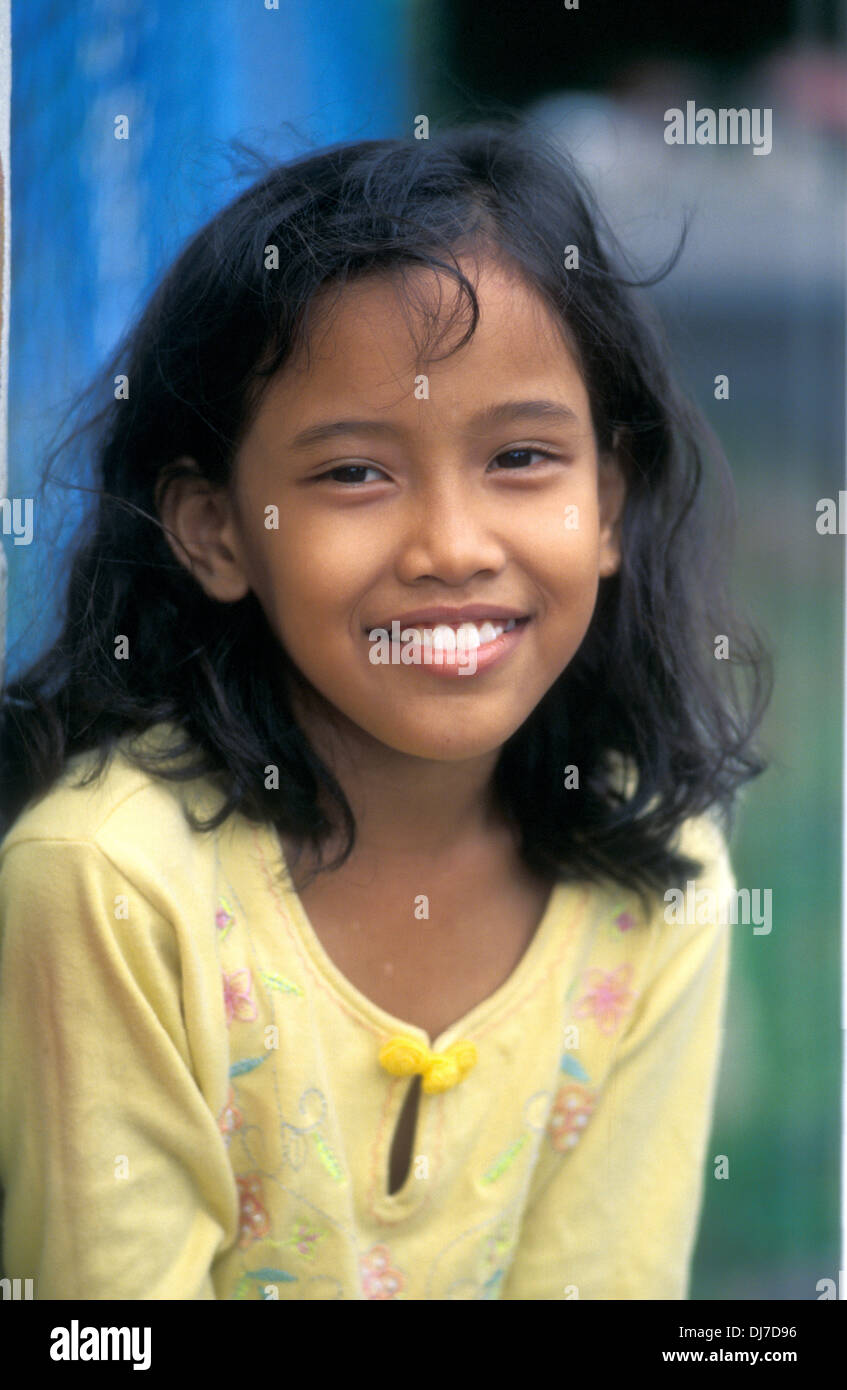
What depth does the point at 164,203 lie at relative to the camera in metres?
1.24

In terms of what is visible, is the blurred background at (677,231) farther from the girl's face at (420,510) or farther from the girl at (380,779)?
the girl's face at (420,510)

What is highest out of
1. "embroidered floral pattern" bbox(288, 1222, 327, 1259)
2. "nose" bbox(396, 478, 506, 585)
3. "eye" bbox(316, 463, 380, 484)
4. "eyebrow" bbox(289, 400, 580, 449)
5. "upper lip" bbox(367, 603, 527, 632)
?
"eyebrow" bbox(289, 400, 580, 449)

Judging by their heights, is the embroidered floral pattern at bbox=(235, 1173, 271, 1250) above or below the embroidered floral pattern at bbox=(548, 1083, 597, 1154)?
below

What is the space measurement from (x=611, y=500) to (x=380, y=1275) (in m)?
0.77

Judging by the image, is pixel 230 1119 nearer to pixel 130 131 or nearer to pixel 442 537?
pixel 442 537

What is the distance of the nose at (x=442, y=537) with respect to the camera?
115 centimetres

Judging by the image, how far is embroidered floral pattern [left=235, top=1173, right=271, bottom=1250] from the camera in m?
1.32

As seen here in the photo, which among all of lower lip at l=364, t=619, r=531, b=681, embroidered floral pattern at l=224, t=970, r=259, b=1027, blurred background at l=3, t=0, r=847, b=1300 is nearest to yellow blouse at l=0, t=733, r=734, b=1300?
embroidered floral pattern at l=224, t=970, r=259, b=1027

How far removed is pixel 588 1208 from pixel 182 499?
81 centimetres

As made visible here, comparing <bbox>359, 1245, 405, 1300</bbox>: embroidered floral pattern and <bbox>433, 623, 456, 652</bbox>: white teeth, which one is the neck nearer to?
<bbox>433, 623, 456, 652</bbox>: white teeth

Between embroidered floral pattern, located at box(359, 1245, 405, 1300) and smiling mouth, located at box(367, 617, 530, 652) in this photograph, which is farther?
embroidered floral pattern, located at box(359, 1245, 405, 1300)

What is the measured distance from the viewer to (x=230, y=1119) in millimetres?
1302

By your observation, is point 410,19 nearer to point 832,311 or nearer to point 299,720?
point 832,311

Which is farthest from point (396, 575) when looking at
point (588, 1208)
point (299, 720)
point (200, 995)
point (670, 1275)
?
point (670, 1275)
